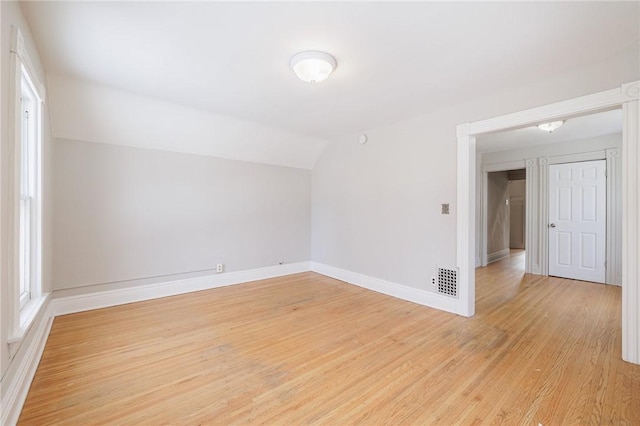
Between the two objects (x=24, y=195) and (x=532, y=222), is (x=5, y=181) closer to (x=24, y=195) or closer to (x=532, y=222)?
(x=24, y=195)

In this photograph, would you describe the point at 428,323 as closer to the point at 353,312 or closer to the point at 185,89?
the point at 353,312

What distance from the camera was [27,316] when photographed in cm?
200

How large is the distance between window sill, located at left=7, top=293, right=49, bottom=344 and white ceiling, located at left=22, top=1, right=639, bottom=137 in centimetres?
198

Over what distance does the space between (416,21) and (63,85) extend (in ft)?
10.8

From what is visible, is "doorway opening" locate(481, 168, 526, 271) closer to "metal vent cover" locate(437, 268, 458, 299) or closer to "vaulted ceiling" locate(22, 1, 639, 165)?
"metal vent cover" locate(437, 268, 458, 299)

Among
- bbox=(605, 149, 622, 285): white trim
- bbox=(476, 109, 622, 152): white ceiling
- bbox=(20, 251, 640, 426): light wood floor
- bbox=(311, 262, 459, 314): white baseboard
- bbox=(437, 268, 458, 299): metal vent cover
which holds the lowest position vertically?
bbox=(20, 251, 640, 426): light wood floor

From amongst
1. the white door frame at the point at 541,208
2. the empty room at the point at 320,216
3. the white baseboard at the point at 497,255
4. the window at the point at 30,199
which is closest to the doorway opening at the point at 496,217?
the white baseboard at the point at 497,255

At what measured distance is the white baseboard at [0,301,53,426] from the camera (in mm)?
1447

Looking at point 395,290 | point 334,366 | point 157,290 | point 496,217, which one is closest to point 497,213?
point 496,217

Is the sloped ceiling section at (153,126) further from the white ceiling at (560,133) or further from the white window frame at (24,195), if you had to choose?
the white ceiling at (560,133)

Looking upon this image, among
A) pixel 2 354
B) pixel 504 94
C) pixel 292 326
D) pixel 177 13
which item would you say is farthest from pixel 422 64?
pixel 2 354

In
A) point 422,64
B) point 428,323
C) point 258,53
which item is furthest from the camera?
point 428,323

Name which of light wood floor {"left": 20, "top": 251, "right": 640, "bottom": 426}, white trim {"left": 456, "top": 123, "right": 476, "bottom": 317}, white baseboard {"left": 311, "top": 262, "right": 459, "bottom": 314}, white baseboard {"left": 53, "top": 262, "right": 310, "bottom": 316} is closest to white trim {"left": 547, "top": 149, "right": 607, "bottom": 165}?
light wood floor {"left": 20, "top": 251, "right": 640, "bottom": 426}

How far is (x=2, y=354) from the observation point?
141cm
